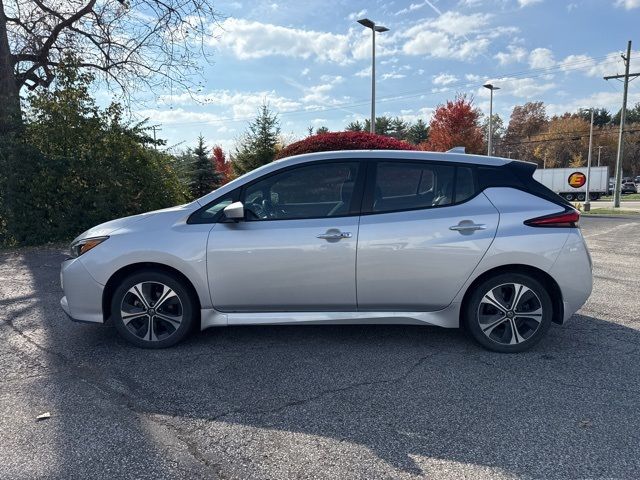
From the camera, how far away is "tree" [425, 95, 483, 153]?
3244cm

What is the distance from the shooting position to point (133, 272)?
4.03 meters

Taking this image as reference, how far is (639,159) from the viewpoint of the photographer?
3041 inches

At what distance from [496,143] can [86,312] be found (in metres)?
74.6

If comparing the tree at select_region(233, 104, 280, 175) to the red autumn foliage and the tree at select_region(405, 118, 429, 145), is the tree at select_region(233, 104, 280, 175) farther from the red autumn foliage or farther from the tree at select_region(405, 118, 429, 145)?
the tree at select_region(405, 118, 429, 145)

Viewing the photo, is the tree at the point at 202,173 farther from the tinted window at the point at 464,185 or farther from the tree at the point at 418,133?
the tree at the point at 418,133

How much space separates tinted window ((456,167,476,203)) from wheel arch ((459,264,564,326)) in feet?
2.14

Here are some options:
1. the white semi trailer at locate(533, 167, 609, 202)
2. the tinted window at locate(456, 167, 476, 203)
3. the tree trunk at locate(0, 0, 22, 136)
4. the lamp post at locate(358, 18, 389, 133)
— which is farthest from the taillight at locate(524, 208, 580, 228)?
the white semi trailer at locate(533, 167, 609, 202)

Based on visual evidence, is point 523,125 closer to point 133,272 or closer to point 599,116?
point 599,116

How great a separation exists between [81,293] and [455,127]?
1253 inches

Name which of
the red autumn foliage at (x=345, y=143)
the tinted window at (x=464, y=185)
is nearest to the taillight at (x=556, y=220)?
the tinted window at (x=464, y=185)

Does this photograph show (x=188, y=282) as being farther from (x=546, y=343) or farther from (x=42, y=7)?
(x=42, y=7)

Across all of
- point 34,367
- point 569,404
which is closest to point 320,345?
point 569,404

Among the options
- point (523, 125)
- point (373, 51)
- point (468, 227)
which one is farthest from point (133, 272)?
point (523, 125)

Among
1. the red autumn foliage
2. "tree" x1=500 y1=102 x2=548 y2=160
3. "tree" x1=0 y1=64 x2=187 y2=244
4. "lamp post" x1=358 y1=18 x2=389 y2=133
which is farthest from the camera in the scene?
"tree" x1=500 y1=102 x2=548 y2=160
